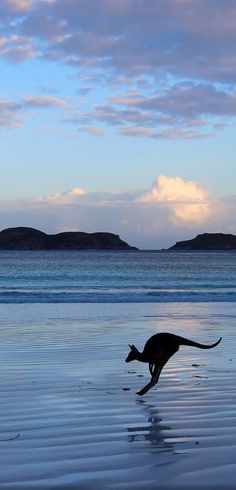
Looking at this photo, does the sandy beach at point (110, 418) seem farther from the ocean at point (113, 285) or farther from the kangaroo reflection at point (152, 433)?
the ocean at point (113, 285)

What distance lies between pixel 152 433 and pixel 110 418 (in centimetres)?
66

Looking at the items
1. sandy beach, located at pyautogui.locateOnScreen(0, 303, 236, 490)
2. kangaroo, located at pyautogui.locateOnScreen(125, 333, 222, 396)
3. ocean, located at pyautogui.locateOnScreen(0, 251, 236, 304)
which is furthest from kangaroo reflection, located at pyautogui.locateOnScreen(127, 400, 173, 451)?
ocean, located at pyautogui.locateOnScreen(0, 251, 236, 304)

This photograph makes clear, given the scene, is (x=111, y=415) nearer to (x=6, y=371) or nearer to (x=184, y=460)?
(x=184, y=460)

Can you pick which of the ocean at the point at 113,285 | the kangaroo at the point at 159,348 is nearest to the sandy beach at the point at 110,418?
the kangaroo at the point at 159,348

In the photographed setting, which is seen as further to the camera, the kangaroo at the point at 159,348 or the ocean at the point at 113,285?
the ocean at the point at 113,285

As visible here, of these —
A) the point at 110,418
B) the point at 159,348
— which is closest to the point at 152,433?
the point at 110,418

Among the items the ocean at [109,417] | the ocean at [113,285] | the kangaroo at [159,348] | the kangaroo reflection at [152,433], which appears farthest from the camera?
the ocean at [113,285]

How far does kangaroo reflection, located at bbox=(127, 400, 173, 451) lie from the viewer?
5.14 metres

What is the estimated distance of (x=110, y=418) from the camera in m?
6.10

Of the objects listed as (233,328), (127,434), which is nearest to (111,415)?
(127,434)

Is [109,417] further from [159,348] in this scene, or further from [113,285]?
[113,285]

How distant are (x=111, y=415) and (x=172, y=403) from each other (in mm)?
894

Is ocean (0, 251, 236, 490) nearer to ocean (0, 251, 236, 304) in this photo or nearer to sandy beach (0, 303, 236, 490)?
sandy beach (0, 303, 236, 490)

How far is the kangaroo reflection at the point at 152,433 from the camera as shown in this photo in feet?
16.9
